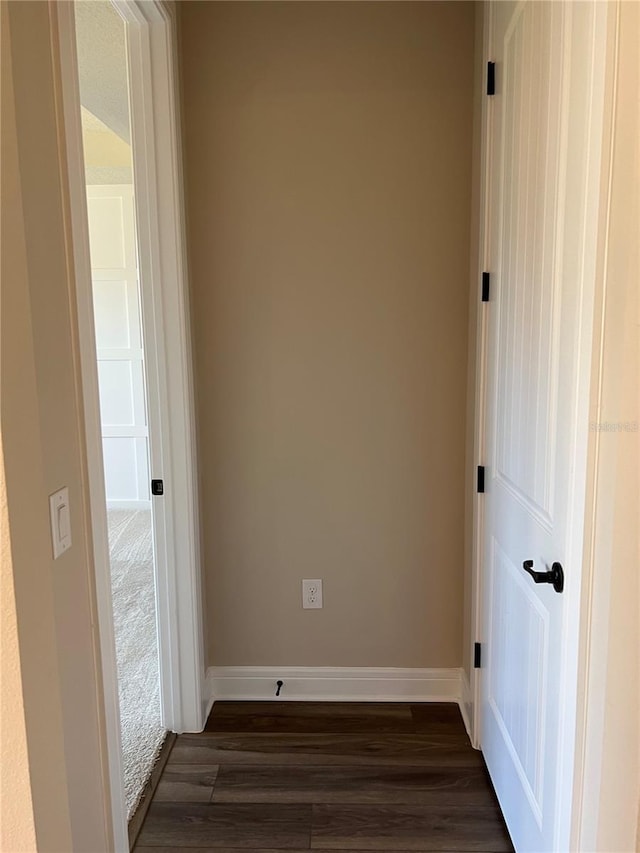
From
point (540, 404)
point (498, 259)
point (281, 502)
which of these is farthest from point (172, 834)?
point (498, 259)

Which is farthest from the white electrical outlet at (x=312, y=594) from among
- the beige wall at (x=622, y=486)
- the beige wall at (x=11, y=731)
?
the beige wall at (x=11, y=731)

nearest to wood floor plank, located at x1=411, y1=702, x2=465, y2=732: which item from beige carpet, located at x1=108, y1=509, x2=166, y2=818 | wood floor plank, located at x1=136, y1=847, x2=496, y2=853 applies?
wood floor plank, located at x1=136, y1=847, x2=496, y2=853

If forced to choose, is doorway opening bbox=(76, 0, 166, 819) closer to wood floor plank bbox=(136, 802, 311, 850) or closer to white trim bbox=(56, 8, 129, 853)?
wood floor plank bbox=(136, 802, 311, 850)

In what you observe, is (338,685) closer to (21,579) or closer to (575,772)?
(575,772)

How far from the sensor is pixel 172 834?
1786mm

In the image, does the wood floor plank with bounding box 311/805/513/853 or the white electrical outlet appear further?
the white electrical outlet

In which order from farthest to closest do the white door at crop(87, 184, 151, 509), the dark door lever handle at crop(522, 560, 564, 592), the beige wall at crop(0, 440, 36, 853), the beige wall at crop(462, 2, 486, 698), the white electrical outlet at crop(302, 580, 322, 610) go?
the white door at crop(87, 184, 151, 509), the white electrical outlet at crop(302, 580, 322, 610), the beige wall at crop(462, 2, 486, 698), the dark door lever handle at crop(522, 560, 564, 592), the beige wall at crop(0, 440, 36, 853)

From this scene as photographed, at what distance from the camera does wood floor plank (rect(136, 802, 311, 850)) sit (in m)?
1.75

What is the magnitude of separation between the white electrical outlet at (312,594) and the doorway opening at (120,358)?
2.38 ft

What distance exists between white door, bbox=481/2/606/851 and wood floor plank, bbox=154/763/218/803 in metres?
0.91

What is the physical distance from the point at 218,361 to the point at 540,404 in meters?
1.23

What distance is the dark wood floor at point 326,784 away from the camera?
1.76 meters

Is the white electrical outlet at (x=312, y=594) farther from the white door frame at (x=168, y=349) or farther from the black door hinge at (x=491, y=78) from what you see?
the black door hinge at (x=491, y=78)

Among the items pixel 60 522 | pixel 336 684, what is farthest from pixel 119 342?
pixel 60 522
